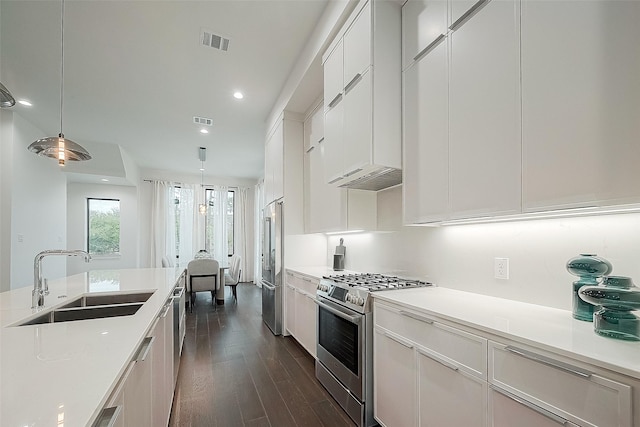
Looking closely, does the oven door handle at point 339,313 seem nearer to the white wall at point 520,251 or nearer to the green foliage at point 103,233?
the white wall at point 520,251

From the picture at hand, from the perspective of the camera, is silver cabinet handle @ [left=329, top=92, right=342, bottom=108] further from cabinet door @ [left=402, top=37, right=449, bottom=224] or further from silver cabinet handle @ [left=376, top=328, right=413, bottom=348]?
silver cabinet handle @ [left=376, top=328, right=413, bottom=348]

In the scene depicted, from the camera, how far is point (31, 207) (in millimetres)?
4562

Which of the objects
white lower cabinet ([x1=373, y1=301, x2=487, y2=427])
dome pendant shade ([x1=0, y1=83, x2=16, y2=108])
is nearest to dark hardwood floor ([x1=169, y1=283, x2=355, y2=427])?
white lower cabinet ([x1=373, y1=301, x2=487, y2=427])

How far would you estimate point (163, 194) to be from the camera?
7.28 metres

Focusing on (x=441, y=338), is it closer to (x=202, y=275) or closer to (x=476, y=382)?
(x=476, y=382)

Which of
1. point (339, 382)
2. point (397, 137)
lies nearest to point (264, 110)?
point (397, 137)

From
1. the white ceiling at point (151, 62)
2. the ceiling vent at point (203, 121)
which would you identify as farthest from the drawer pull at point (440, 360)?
the ceiling vent at point (203, 121)

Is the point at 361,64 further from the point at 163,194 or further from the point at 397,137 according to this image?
the point at 163,194

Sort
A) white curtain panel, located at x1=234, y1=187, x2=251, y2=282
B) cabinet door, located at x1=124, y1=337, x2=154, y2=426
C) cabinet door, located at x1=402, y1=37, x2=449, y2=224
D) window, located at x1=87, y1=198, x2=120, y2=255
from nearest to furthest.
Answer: cabinet door, located at x1=124, y1=337, x2=154, y2=426 → cabinet door, located at x1=402, y1=37, x2=449, y2=224 → window, located at x1=87, y1=198, x2=120, y2=255 → white curtain panel, located at x1=234, y1=187, x2=251, y2=282

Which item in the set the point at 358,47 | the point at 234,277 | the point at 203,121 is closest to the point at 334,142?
the point at 358,47

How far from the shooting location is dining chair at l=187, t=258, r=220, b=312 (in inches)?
202

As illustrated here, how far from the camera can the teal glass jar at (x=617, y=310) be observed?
0.95 metres

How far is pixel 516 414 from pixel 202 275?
5.09 meters

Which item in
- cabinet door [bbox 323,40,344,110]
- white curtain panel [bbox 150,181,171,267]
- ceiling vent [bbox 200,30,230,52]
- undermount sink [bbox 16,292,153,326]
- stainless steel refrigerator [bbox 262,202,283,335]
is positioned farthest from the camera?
white curtain panel [bbox 150,181,171,267]
